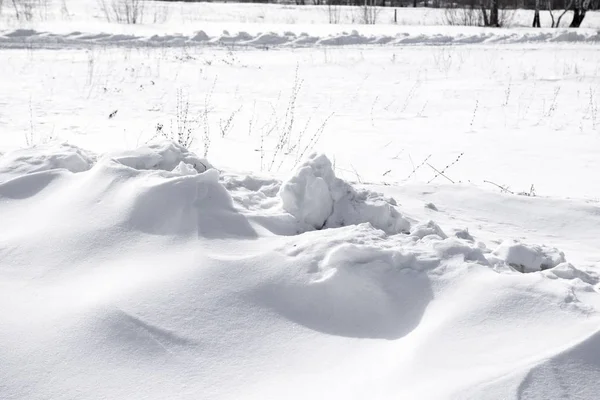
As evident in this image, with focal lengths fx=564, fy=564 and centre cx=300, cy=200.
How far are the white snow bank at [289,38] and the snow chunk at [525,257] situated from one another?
12.7 metres

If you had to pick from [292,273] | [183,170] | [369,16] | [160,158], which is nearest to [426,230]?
[292,273]

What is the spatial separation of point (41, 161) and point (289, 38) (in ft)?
44.9

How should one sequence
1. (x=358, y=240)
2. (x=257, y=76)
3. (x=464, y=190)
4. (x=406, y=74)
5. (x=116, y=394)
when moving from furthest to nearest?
(x=406, y=74)
(x=257, y=76)
(x=464, y=190)
(x=358, y=240)
(x=116, y=394)

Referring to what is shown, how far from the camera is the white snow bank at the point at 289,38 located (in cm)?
1414

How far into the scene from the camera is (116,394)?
6.20 ft

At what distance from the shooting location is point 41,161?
353cm

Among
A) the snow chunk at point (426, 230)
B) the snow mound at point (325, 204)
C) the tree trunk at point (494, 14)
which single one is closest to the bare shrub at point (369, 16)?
the tree trunk at point (494, 14)

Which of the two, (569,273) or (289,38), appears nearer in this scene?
(569,273)

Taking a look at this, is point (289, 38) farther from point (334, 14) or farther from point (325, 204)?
point (325, 204)

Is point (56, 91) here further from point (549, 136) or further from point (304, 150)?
point (549, 136)

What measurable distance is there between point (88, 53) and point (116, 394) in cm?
1155

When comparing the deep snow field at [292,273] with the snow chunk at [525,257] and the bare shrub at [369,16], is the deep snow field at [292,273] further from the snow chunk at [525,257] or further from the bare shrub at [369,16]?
the bare shrub at [369,16]

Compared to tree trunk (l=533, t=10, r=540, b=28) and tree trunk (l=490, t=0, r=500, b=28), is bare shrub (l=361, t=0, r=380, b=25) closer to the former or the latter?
tree trunk (l=490, t=0, r=500, b=28)

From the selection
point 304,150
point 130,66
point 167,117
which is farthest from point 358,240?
point 130,66
